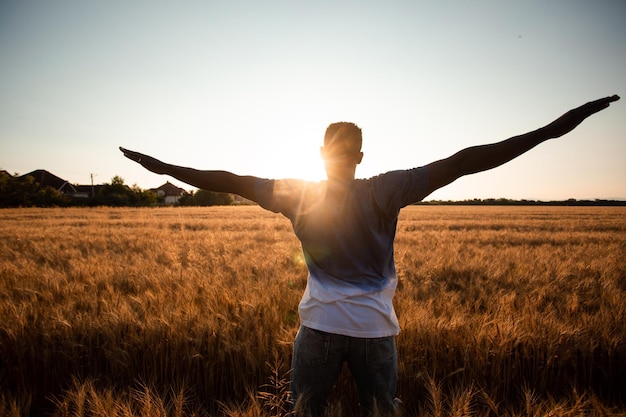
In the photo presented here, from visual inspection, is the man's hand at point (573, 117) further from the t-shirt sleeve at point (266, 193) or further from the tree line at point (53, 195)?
the tree line at point (53, 195)

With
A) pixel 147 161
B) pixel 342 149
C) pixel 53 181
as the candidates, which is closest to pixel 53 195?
pixel 53 181

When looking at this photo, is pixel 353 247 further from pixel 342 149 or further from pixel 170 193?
pixel 170 193

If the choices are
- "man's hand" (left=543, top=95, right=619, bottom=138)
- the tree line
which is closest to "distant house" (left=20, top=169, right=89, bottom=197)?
the tree line

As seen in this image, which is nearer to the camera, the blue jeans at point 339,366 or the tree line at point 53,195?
the blue jeans at point 339,366

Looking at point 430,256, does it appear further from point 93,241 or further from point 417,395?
point 93,241

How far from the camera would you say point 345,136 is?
156 cm

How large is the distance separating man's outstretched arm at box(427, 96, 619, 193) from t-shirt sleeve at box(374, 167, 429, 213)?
0.17ft

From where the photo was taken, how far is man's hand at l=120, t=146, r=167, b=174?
183cm

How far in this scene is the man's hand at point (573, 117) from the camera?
5.04 feet

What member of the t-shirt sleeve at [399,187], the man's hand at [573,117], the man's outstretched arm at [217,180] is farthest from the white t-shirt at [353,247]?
the man's hand at [573,117]

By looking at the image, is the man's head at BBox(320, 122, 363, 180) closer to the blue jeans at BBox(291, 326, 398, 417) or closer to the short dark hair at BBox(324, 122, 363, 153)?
the short dark hair at BBox(324, 122, 363, 153)

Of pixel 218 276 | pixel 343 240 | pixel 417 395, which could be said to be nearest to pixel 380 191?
pixel 343 240

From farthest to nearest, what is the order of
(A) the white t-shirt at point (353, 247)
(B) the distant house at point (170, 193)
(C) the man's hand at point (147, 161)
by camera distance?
1. (B) the distant house at point (170, 193)
2. (C) the man's hand at point (147, 161)
3. (A) the white t-shirt at point (353, 247)

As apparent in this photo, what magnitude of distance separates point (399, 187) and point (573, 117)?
902 mm
